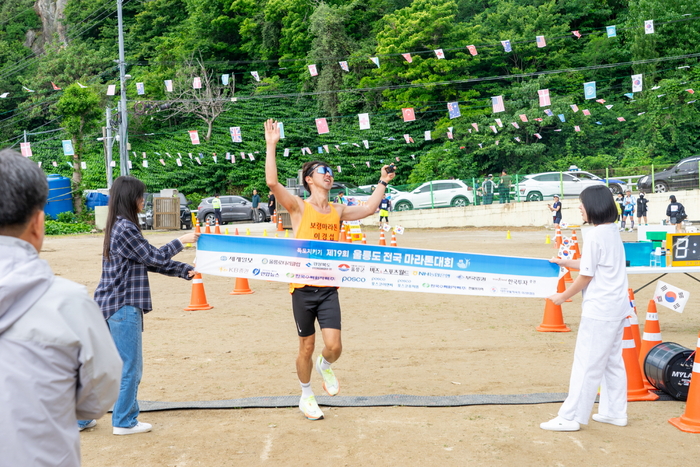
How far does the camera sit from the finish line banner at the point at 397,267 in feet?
18.2

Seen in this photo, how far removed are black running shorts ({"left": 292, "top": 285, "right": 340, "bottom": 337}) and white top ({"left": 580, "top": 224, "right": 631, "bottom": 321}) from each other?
1.84 metres

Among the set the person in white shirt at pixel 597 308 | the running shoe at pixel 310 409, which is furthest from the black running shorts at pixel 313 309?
the person in white shirt at pixel 597 308

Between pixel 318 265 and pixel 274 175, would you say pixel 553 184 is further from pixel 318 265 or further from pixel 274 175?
pixel 274 175

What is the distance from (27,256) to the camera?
1875mm

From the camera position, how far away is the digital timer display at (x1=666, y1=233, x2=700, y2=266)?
7.37 m

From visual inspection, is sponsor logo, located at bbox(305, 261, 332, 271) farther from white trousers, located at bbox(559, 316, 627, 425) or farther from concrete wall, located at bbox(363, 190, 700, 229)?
concrete wall, located at bbox(363, 190, 700, 229)

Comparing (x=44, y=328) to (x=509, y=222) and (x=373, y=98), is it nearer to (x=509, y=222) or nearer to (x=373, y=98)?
(x=509, y=222)

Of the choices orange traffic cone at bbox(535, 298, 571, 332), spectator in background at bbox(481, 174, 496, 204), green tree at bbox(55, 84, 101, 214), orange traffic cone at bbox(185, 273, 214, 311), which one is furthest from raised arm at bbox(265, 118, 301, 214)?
green tree at bbox(55, 84, 101, 214)

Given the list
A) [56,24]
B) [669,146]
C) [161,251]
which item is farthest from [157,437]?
[56,24]

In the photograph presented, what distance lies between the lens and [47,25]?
66.9 meters

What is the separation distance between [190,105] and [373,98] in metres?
14.9

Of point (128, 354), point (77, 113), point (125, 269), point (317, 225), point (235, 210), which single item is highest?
point (77, 113)

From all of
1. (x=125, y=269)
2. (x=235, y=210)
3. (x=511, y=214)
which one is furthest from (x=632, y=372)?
(x=235, y=210)

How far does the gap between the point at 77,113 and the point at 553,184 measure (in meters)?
28.9
